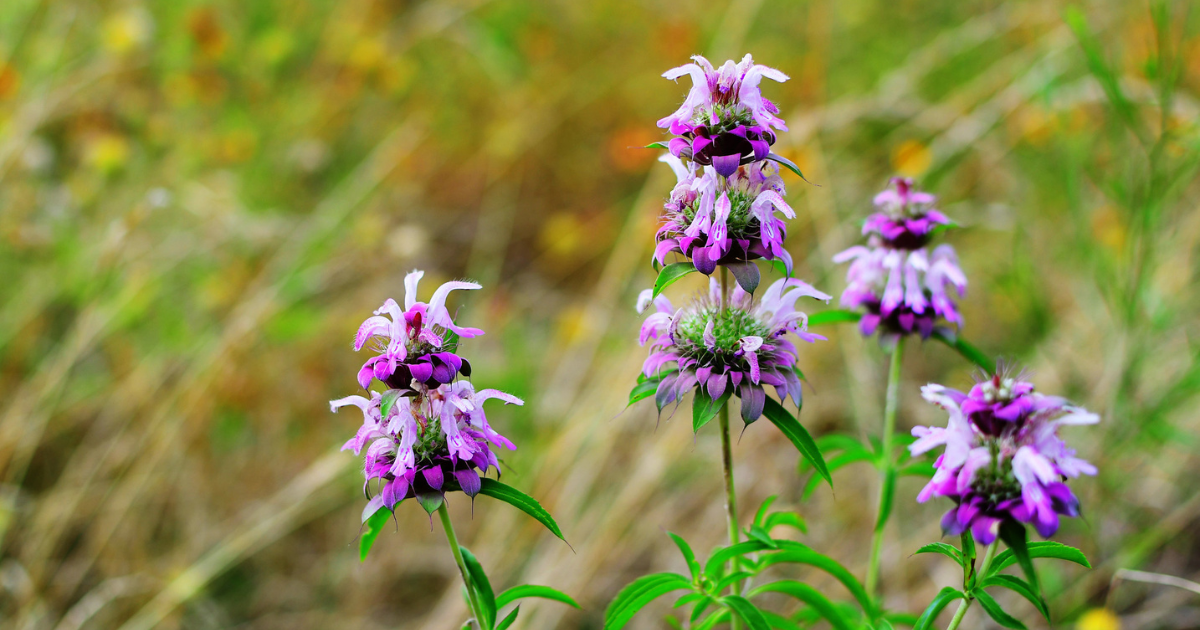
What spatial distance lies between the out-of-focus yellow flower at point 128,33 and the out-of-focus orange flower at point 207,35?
235 millimetres

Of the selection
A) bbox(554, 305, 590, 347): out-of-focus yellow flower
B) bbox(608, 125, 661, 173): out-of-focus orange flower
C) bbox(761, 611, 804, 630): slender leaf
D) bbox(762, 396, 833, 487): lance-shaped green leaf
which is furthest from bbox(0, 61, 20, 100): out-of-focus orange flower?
bbox(761, 611, 804, 630): slender leaf

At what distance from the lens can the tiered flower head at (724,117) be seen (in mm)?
1597

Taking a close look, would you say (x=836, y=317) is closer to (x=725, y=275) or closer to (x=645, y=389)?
(x=725, y=275)

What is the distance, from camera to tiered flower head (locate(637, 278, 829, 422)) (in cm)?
170

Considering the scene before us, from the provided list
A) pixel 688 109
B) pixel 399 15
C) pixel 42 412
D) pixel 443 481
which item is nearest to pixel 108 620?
pixel 42 412

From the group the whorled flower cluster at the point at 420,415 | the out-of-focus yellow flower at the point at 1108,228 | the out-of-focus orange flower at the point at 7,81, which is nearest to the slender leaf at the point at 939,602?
the whorled flower cluster at the point at 420,415

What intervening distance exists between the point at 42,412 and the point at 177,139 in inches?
82.0

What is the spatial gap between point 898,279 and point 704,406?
0.86m

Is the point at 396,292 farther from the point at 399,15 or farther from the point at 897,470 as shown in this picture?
the point at 897,470

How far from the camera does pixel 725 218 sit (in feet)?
5.32

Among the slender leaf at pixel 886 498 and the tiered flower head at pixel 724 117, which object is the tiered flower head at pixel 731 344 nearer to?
the tiered flower head at pixel 724 117

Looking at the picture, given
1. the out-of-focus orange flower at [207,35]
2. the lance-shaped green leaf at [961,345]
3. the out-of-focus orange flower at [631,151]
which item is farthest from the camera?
the out-of-focus orange flower at [631,151]

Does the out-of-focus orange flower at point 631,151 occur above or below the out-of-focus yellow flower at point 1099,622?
above

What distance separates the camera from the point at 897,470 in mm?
2256
